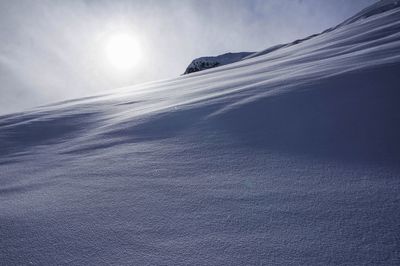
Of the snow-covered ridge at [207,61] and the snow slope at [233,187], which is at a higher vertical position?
the snow-covered ridge at [207,61]

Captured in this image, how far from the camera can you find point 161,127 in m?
1.99

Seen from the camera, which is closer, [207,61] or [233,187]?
[233,187]

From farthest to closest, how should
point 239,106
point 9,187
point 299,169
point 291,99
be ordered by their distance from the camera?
point 239,106, point 291,99, point 9,187, point 299,169

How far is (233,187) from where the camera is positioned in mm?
1029

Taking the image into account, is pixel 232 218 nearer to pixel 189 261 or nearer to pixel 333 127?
pixel 189 261

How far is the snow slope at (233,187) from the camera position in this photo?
704mm

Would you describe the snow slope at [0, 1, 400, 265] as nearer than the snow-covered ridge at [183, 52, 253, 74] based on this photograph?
Yes

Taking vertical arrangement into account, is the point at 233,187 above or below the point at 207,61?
below

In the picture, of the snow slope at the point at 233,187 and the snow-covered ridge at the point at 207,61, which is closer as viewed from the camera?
the snow slope at the point at 233,187

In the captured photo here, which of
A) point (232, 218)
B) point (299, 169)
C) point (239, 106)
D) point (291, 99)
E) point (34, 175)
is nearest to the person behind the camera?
point (232, 218)

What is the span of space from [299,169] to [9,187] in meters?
1.55

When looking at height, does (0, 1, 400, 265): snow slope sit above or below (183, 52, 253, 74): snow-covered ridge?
below

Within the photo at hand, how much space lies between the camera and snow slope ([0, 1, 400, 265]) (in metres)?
0.70

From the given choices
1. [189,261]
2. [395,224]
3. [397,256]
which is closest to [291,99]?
[395,224]
